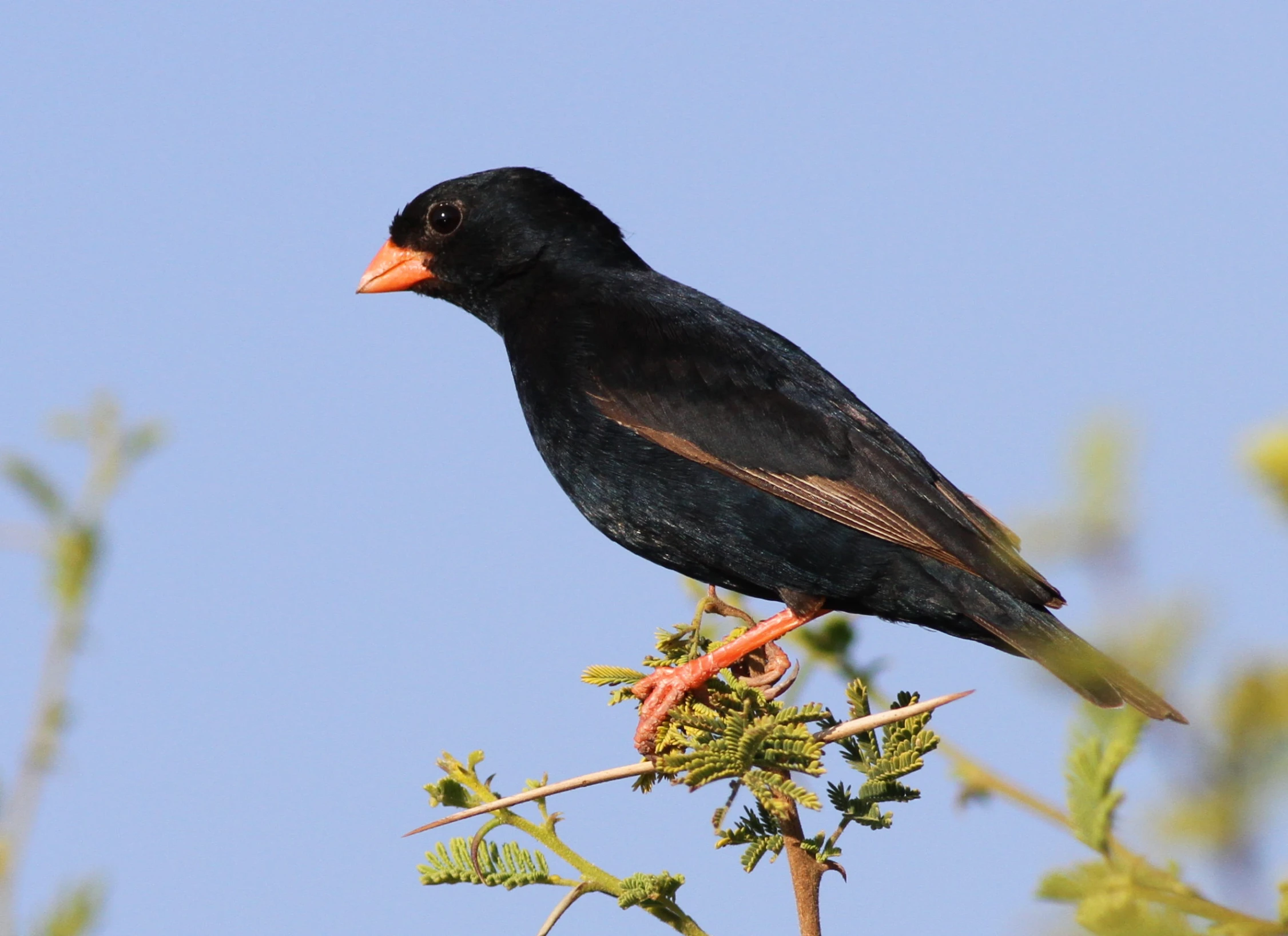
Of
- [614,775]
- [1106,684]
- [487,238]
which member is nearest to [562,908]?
[614,775]

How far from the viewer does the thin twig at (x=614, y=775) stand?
A: 3045mm

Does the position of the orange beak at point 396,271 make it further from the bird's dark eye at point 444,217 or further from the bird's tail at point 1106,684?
the bird's tail at point 1106,684

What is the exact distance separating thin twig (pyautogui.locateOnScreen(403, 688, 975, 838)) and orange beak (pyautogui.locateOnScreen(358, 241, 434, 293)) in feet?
14.7

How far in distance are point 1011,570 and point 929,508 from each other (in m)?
0.36

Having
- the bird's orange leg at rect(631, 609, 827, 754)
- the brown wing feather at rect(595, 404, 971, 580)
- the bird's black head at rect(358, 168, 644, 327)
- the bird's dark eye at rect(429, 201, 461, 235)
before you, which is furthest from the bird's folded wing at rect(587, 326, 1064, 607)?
the bird's dark eye at rect(429, 201, 461, 235)

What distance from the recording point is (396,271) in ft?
24.2

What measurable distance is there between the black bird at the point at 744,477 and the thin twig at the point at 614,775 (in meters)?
1.44

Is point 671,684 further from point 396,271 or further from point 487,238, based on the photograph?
point 396,271

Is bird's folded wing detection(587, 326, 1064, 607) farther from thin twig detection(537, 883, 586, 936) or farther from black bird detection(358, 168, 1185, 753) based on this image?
thin twig detection(537, 883, 586, 936)

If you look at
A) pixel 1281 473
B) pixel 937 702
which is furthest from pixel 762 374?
pixel 1281 473

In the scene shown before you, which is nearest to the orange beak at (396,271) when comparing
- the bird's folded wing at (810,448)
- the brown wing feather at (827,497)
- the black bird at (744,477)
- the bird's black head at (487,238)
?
the bird's black head at (487,238)

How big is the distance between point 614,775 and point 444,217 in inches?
181

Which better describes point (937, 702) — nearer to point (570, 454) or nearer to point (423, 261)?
point (570, 454)

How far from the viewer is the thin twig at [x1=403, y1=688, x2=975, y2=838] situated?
120 inches
